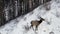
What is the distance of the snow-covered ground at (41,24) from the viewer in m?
4.26

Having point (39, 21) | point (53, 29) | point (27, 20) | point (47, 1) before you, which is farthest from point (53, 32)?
point (47, 1)

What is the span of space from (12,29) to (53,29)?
1293mm

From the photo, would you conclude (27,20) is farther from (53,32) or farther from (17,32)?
(53,32)

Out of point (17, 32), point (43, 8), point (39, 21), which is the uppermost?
point (43, 8)

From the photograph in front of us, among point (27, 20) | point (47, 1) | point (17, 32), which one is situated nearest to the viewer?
point (17, 32)

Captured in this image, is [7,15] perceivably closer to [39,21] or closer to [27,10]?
[27,10]

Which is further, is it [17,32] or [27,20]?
[27,20]

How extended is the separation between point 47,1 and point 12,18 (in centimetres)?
134

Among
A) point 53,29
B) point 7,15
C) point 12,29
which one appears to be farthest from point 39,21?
point 7,15

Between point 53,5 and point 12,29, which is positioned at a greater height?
point 53,5

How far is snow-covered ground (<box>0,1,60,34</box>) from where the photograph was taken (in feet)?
14.0

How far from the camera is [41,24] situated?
4.43 metres

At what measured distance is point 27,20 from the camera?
189 inches

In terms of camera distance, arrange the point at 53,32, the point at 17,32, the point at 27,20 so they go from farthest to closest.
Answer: the point at 27,20 < the point at 17,32 < the point at 53,32
